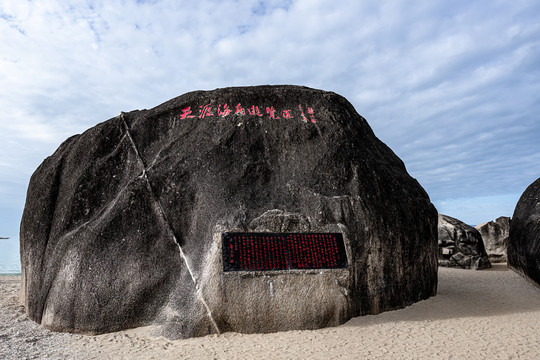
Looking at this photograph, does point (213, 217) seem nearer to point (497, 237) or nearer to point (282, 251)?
point (282, 251)

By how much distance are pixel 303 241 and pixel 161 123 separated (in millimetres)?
3131

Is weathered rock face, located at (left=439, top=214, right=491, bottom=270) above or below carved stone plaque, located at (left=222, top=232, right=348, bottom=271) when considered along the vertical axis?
below

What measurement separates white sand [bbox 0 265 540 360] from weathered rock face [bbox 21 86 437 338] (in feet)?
0.73

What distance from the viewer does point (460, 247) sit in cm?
1311

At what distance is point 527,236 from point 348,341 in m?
7.39

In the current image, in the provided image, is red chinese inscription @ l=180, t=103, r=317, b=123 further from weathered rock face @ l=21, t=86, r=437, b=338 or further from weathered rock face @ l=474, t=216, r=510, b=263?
weathered rock face @ l=474, t=216, r=510, b=263

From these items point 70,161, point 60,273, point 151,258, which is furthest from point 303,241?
point 70,161

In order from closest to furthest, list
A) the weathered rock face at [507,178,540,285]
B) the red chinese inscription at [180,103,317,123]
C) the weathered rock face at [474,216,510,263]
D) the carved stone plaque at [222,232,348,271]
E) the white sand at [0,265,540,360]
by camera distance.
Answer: the white sand at [0,265,540,360] → the carved stone plaque at [222,232,348,271] → the red chinese inscription at [180,103,317,123] → the weathered rock face at [507,178,540,285] → the weathered rock face at [474,216,510,263]

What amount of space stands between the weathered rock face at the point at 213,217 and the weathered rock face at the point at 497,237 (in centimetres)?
943

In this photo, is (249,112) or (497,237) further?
(497,237)

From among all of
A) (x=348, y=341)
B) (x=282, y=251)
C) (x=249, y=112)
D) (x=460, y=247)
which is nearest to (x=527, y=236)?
(x=460, y=247)

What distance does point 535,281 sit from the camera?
9625 mm

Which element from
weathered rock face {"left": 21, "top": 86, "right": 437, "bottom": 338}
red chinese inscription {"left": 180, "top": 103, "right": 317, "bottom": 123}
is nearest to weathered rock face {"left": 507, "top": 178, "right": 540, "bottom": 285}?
weathered rock face {"left": 21, "top": 86, "right": 437, "bottom": 338}

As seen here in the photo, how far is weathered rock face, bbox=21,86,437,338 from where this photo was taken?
5.65 m
